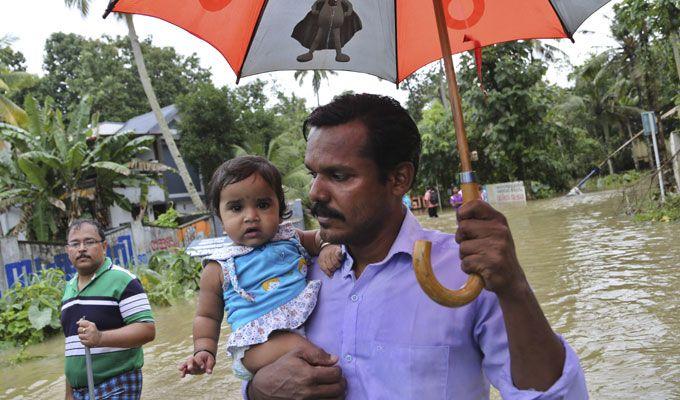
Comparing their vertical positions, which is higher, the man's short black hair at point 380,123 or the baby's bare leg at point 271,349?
→ the man's short black hair at point 380,123

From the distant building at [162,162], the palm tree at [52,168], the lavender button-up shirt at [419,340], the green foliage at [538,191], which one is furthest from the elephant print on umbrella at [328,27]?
the green foliage at [538,191]

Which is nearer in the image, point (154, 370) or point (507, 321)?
point (507, 321)

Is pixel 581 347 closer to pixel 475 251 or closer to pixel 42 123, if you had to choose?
pixel 475 251

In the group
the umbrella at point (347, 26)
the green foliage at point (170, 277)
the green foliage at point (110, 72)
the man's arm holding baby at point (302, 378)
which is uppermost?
the green foliage at point (110, 72)

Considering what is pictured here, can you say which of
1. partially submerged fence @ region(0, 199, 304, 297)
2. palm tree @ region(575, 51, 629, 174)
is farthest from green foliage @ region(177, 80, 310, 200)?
palm tree @ region(575, 51, 629, 174)

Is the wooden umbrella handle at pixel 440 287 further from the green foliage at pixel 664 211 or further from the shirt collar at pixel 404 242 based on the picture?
the green foliage at pixel 664 211

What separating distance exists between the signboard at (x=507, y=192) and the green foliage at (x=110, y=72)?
17.9m

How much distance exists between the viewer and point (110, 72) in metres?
34.1

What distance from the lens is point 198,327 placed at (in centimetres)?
213

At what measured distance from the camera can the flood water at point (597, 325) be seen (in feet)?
14.7

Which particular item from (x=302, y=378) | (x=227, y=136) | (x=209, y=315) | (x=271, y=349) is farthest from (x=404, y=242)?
(x=227, y=136)

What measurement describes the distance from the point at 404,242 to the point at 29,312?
8.75m

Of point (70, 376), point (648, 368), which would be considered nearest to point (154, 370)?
point (70, 376)

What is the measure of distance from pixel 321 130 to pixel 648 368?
3878mm
